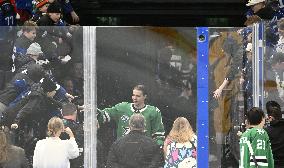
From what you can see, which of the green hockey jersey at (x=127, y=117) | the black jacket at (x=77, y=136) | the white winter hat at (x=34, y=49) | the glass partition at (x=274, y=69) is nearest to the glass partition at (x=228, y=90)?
the glass partition at (x=274, y=69)

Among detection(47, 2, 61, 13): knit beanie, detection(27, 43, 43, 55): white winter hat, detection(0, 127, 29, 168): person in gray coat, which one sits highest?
detection(47, 2, 61, 13): knit beanie

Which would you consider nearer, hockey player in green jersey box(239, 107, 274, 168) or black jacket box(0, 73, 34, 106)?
hockey player in green jersey box(239, 107, 274, 168)

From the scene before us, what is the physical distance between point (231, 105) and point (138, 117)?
1.04m

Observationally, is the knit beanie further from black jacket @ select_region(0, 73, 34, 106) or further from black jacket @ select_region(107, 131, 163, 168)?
black jacket @ select_region(107, 131, 163, 168)

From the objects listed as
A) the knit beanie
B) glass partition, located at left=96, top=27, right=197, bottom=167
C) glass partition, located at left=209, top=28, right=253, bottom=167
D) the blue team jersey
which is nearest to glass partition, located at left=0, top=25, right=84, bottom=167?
glass partition, located at left=96, top=27, right=197, bottom=167

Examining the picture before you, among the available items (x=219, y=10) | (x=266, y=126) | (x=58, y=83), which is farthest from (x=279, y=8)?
(x=58, y=83)

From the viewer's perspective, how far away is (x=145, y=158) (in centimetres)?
999

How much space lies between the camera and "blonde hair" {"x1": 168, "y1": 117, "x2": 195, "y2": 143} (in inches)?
394

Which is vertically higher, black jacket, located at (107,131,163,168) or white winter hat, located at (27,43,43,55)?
white winter hat, located at (27,43,43,55)

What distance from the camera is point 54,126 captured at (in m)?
10.0

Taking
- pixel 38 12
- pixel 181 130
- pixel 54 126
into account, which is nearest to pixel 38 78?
pixel 54 126

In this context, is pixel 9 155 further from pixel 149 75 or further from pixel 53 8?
pixel 53 8

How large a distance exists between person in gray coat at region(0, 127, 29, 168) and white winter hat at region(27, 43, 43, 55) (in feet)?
2.94

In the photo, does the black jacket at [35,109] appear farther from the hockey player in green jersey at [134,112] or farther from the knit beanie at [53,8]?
the knit beanie at [53,8]
